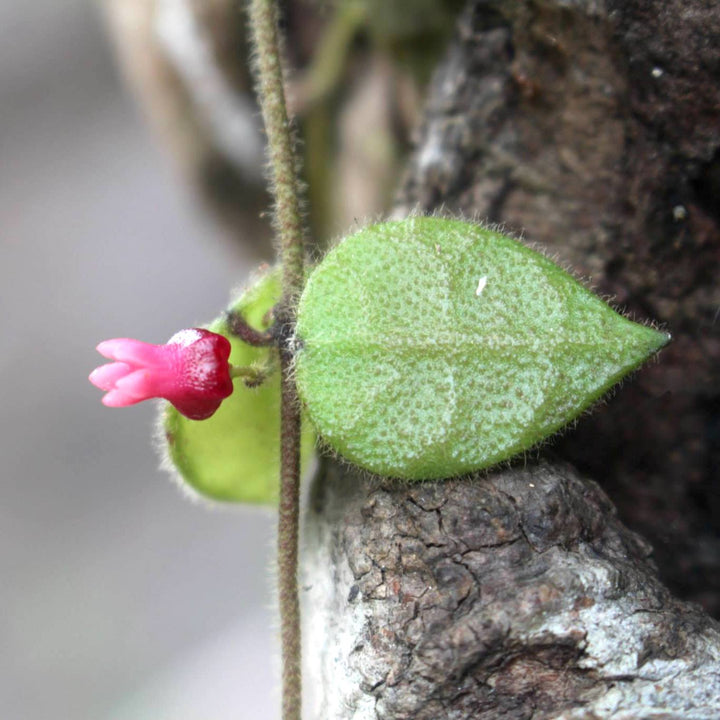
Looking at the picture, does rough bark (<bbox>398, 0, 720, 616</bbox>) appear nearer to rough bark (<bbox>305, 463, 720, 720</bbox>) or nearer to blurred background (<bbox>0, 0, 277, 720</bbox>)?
rough bark (<bbox>305, 463, 720, 720</bbox>)

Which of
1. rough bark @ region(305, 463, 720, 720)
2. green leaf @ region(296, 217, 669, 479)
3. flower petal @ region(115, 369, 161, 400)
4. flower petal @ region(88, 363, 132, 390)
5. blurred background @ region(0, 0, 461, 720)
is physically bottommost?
rough bark @ region(305, 463, 720, 720)

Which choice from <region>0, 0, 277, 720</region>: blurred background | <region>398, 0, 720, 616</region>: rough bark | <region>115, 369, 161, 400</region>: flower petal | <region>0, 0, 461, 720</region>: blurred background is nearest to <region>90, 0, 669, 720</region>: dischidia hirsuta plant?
<region>115, 369, 161, 400</region>: flower petal

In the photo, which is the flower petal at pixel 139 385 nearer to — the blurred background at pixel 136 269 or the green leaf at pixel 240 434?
the green leaf at pixel 240 434

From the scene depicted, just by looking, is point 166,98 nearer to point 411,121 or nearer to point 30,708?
point 411,121

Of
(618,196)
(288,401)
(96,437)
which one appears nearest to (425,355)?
(288,401)

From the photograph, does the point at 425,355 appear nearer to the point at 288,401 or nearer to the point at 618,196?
the point at 288,401

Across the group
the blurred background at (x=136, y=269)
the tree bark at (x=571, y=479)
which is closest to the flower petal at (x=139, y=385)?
the tree bark at (x=571, y=479)
